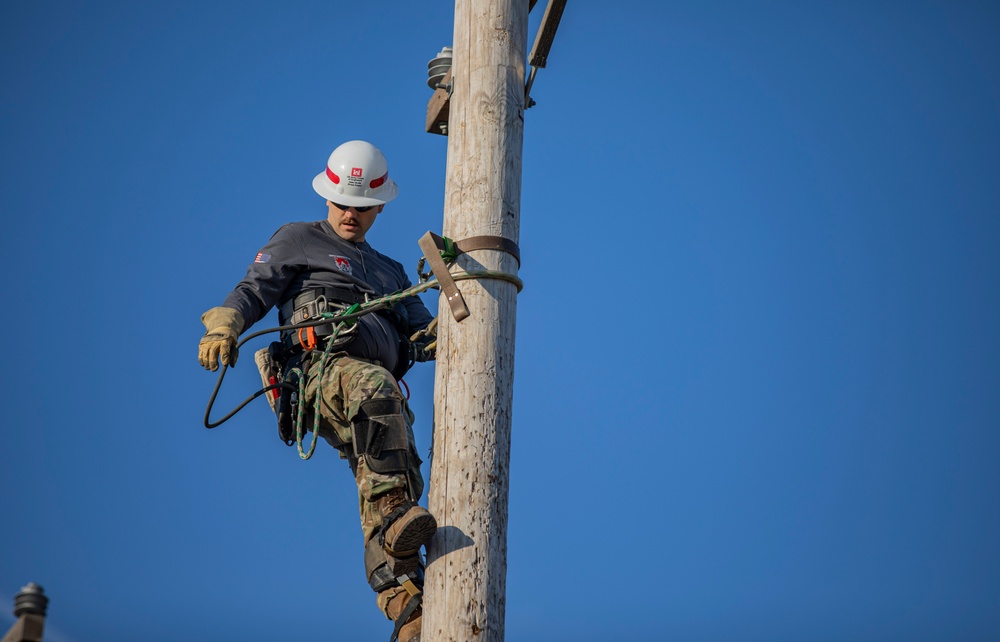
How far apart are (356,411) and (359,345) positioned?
0.55 m

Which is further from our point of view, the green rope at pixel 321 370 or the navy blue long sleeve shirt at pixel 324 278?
the navy blue long sleeve shirt at pixel 324 278

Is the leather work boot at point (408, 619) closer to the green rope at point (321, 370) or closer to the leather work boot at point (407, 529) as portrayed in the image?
the leather work boot at point (407, 529)

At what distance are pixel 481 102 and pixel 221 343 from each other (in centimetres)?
149

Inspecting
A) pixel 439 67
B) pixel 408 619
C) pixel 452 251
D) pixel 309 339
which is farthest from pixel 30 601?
pixel 439 67

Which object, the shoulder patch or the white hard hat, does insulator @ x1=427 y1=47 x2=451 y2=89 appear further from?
the shoulder patch

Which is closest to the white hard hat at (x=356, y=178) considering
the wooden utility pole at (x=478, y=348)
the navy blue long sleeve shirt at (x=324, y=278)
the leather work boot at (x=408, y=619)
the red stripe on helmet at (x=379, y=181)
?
the red stripe on helmet at (x=379, y=181)

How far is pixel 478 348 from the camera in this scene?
4723 mm

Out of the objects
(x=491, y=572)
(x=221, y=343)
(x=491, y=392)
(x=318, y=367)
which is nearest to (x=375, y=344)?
(x=318, y=367)

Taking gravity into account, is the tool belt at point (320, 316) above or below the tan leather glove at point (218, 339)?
above

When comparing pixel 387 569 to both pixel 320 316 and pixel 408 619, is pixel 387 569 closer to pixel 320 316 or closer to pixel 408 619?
pixel 408 619

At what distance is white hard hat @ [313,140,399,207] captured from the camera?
6.22 metres

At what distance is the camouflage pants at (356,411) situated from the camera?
5.09m

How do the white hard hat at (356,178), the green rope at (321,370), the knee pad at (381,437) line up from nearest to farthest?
the knee pad at (381,437) < the green rope at (321,370) < the white hard hat at (356,178)

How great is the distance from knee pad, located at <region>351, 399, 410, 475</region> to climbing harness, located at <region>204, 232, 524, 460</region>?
0.40 m
